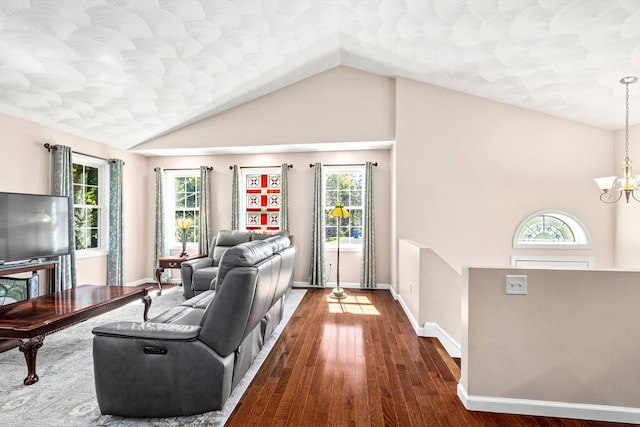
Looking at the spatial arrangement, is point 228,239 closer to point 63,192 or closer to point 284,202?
point 284,202

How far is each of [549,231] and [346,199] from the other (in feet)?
10.7

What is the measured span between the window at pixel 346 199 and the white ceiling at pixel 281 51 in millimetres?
1840

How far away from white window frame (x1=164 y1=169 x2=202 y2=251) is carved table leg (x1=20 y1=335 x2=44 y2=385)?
12.1 feet

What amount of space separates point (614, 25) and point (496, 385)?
328 cm

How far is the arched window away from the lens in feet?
15.0

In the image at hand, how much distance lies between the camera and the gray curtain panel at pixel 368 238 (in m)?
5.40

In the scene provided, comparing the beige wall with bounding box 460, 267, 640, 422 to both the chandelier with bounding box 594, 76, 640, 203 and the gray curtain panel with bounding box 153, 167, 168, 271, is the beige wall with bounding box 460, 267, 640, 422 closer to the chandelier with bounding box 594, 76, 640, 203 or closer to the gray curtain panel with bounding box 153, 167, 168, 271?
the chandelier with bounding box 594, 76, 640, 203

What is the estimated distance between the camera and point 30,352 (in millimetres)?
2320

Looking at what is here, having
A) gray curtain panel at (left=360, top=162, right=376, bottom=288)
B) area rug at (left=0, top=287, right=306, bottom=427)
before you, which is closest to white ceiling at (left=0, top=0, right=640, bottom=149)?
gray curtain panel at (left=360, top=162, right=376, bottom=288)

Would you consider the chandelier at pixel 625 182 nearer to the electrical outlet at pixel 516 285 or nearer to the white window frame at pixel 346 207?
the electrical outlet at pixel 516 285

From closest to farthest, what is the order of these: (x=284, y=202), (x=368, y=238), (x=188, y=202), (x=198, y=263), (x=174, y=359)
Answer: (x=174, y=359) < (x=198, y=263) < (x=368, y=238) < (x=284, y=202) < (x=188, y=202)

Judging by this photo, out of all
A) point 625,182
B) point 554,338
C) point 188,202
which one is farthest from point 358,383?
point 188,202

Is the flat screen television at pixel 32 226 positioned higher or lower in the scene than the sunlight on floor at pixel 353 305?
higher

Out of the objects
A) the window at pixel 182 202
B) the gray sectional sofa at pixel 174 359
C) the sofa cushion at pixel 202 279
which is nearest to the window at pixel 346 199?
the sofa cushion at pixel 202 279
